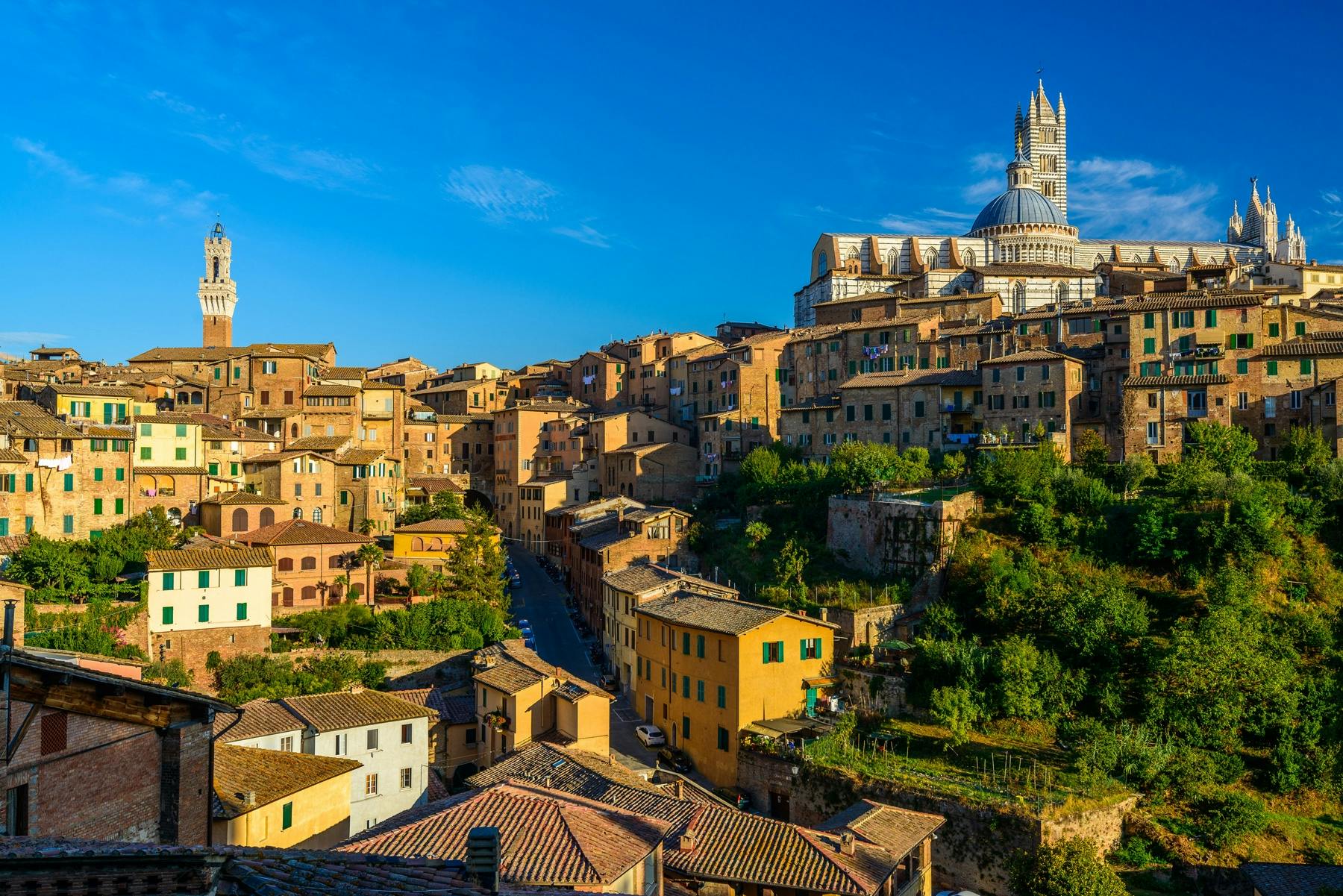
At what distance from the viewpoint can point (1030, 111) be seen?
4082 inches

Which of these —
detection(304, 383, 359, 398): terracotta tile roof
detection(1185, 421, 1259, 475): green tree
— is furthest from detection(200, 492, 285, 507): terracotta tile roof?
detection(1185, 421, 1259, 475): green tree

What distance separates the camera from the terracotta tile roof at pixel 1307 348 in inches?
1721

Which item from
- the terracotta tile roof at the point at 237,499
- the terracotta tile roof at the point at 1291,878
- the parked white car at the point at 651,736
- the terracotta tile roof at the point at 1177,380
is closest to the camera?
the terracotta tile roof at the point at 1291,878

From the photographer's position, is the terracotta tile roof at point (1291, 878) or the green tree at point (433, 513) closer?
the terracotta tile roof at point (1291, 878)

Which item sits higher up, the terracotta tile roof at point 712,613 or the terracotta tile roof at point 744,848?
the terracotta tile roof at point 712,613

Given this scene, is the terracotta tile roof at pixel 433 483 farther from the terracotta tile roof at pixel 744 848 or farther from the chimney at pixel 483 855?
the chimney at pixel 483 855

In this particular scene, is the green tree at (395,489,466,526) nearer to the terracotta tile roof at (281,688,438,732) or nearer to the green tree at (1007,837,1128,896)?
the terracotta tile roof at (281,688,438,732)

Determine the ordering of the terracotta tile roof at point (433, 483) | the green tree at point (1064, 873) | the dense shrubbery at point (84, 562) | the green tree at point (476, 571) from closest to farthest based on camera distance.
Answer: the green tree at point (1064, 873), the dense shrubbery at point (84, 562), the green tree at point (476, 571), the terracotta tile roof at point (433, 483)

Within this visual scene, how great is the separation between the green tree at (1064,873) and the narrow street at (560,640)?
41.1 ft

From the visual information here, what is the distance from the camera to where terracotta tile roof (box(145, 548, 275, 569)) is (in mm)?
38812

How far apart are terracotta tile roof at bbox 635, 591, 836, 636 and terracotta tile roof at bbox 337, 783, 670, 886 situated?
40.1ft

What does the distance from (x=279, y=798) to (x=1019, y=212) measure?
3145 inches

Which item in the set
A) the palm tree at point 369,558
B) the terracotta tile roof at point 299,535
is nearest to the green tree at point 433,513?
the terracotta tile roof at point 299,535

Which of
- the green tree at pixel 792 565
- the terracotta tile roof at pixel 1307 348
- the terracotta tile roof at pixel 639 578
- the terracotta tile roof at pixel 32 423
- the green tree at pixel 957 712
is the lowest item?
the green tree at pixel 957 712
